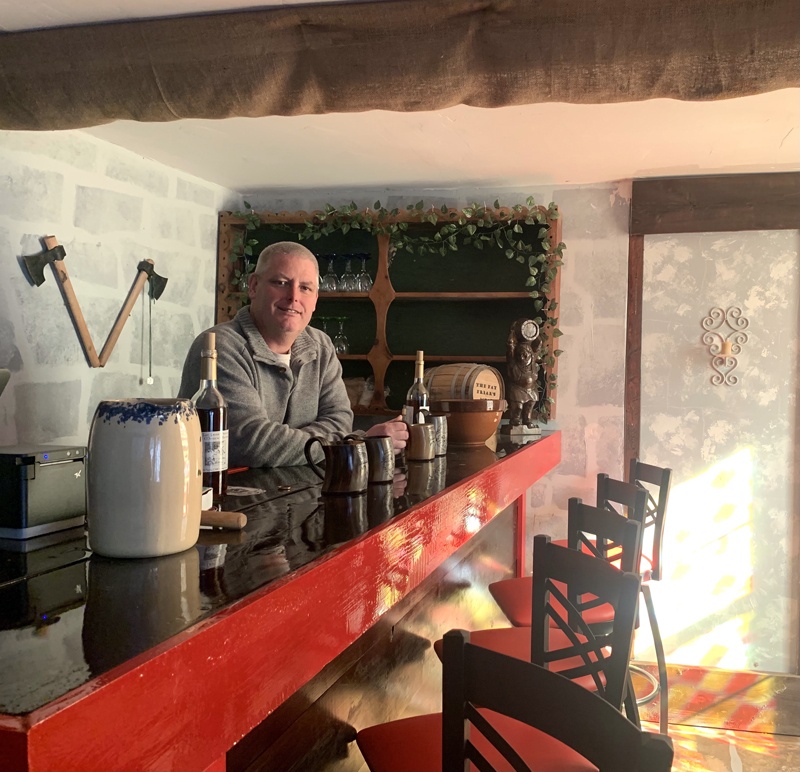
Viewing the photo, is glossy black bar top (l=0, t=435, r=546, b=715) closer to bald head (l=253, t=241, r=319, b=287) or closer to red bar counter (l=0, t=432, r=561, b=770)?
red bar counter (l=0, t=432, r=561, b=770)

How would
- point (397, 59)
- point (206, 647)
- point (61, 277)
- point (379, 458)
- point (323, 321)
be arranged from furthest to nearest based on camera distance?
point (323, 321) < point (61, 277) < point (397, 59) < point (379, 458) < point (206, 647)

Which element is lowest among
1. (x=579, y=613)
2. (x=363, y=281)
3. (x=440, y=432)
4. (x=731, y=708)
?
(x=731, y=708)

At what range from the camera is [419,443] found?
2160mm

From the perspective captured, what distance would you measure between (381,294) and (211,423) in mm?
2914

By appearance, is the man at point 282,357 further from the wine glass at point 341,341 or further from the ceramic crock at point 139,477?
the ceramic crock at point 139,477

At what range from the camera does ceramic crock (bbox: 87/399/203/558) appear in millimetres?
930

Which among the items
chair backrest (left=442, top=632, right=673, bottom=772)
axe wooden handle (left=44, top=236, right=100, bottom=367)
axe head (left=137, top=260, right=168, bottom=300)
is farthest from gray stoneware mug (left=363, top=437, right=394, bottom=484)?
axe head (left=137, top=260, right=168, bottom=300)

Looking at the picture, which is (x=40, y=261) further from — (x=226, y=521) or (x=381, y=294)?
(x=226, y=521)

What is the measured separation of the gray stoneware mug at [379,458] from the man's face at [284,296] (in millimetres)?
1217

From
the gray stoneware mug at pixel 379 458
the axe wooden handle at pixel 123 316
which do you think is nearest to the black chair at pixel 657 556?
the gray stoneware mug at pixel 379 458

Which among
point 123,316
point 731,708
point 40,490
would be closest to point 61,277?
point 123,316

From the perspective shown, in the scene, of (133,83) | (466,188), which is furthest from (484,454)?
(466,188)

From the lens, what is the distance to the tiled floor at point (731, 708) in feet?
12.3

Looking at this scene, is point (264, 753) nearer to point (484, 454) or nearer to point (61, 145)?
point (484, 454)
